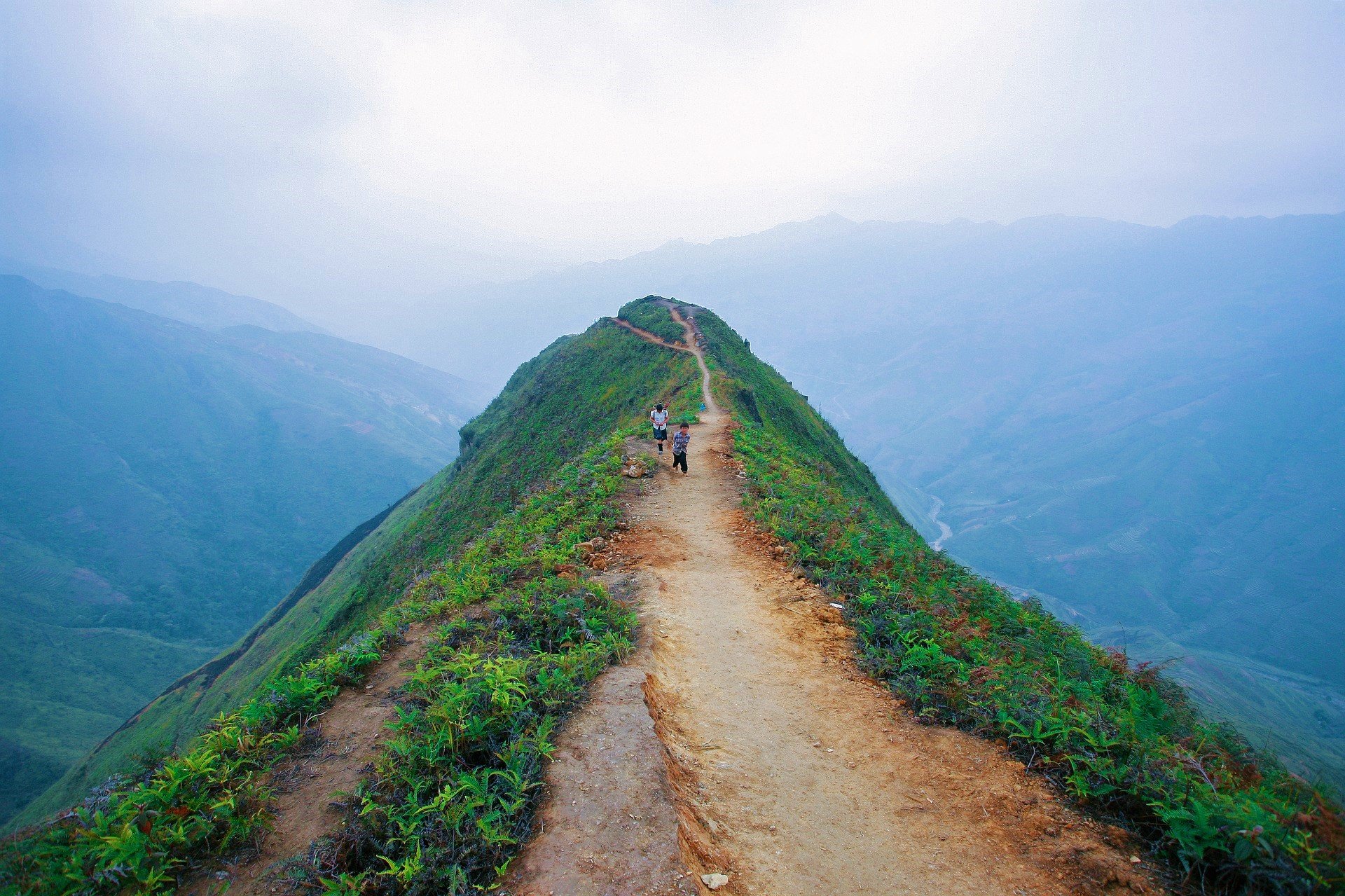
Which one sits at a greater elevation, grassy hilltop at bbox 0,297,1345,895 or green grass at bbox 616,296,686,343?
green grass at bbox 616,296,686,343

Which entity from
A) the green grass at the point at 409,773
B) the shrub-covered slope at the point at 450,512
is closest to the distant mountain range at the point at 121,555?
the shrub-covered slope at the point at 450,512

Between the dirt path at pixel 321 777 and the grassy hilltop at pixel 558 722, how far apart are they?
208 millimetres

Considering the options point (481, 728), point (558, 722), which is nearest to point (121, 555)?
point (481, 728)

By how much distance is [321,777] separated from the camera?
5.50 meters

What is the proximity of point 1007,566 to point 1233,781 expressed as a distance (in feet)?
566

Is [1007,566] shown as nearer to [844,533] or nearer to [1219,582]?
[1219,582]

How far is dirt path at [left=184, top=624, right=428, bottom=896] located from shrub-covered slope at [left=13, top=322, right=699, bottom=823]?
66.9ft

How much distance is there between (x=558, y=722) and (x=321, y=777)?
246 centimetres

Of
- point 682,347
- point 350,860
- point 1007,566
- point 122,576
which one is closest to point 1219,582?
point 1007,566

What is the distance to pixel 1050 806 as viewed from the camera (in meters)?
5.00

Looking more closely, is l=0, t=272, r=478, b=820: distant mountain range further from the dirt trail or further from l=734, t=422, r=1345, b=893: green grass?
l=734, t=422, r=1345, b=893: green grass

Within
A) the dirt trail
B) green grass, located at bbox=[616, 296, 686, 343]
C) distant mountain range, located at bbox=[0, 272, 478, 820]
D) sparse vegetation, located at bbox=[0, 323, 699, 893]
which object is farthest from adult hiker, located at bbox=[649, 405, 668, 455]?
distant mountain range, located at bbox=[0, 272, 478, 820]

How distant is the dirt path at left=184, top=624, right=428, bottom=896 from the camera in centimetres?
430

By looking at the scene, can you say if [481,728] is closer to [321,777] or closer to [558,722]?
[558,722]
